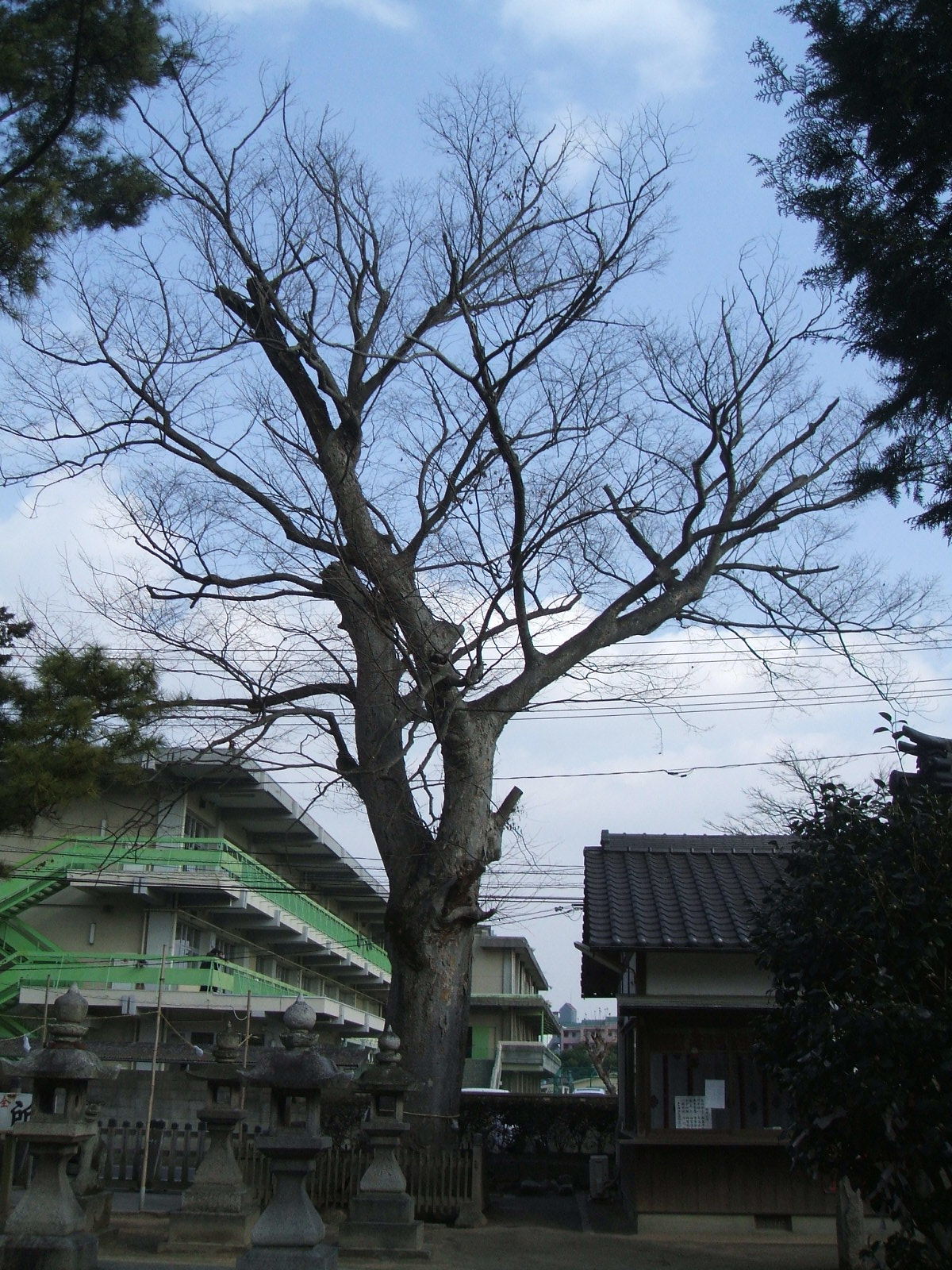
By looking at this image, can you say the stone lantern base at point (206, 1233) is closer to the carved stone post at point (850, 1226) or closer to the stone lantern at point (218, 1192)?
the stone lantern at point (218, 1192)

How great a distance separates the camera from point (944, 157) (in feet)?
20.3

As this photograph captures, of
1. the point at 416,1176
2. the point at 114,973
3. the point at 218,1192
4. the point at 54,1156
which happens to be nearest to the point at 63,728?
the point at 54,1156

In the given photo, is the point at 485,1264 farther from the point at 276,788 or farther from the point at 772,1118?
the point at 276,788

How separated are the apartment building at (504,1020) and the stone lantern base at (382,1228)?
2659 cm

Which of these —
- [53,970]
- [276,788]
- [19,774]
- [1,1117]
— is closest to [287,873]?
[276,788]

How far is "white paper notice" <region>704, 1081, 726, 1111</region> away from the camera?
12125 mm

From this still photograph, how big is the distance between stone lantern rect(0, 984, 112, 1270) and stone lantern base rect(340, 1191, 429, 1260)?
2.66 m

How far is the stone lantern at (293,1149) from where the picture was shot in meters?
8.54

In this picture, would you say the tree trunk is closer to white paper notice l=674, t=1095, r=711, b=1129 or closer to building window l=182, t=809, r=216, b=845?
white paper notice l=674, t=1095, r=711, b=1129

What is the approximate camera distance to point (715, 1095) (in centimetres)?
1213

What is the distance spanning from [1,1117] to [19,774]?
6490 millimetres

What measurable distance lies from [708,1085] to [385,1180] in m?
3.62

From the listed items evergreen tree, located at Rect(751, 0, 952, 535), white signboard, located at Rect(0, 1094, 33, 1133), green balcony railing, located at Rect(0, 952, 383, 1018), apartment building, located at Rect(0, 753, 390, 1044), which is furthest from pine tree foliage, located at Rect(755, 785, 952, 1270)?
green balcony railing, located at Rect(0, 952, 383, 1018)

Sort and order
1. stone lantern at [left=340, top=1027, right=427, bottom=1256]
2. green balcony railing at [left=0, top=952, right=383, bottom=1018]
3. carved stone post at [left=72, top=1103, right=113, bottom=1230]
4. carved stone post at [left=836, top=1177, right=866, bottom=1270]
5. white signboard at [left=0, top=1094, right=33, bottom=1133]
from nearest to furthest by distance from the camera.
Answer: carved stone post at [left=836, top=1177, right=866, bottom=1270]
stone lantern at [left=340, top=1027, right=427, bottom=1256]
carved stone post at [left=72, top=1103, right=113, bottom=1230]
white signboard at [left=0, top=1094, right=33, bottom=1133]
green balcony railing at [left=0, top=952, right=383, bottom=1018]
